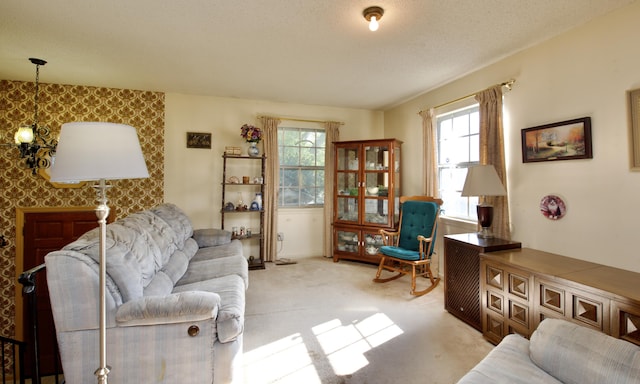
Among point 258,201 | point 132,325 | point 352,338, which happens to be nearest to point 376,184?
point 258,201

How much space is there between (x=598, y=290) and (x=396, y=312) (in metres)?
1.59

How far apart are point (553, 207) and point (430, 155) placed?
62.6 inches

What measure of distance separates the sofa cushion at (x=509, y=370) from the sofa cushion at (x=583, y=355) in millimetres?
49

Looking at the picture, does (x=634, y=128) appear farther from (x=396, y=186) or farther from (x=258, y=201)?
(x=258, y=201)

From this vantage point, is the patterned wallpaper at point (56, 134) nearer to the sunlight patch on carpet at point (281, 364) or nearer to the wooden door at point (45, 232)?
the wooden door at point (45, 232)

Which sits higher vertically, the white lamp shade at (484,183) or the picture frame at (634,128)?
the picture frame at (634,128)

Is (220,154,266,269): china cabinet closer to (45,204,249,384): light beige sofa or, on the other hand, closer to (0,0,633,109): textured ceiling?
(0,0,633,109): textured ceiling

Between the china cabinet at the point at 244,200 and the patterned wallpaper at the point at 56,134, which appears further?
the china cabinet at the point at 244,200

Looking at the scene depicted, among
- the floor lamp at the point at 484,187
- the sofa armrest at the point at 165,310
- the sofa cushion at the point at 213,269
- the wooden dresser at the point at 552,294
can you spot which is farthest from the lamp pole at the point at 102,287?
the floor lamp at the point at 484,187

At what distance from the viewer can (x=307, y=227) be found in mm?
4961

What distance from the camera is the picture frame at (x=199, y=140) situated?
4.38 metres

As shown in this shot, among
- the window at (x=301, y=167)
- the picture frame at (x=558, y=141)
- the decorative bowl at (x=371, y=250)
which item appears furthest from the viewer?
the window at (x=301, y=167)

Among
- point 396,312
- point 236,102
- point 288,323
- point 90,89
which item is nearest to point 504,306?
point 396,312

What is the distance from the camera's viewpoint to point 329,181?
4.91 m
